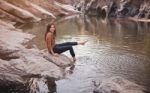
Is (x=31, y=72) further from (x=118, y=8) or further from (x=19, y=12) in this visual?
(x=118, y=8)

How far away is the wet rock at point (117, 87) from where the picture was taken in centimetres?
1260

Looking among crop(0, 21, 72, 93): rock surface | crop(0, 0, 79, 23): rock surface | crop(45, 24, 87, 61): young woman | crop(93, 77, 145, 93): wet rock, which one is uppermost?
crop(0, 0, 79, 23): rock surface

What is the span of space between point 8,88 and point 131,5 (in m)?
56.3

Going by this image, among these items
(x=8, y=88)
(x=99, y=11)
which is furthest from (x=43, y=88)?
(x=99, y=11)

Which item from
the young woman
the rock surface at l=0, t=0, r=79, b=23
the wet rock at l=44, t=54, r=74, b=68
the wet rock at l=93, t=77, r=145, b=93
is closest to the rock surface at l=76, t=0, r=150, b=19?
the rock surface at l=0, t=0, r=79, b=23

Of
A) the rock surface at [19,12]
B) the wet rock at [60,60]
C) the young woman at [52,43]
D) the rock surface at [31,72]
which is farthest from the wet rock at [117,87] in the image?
the rock surface at [19,12]

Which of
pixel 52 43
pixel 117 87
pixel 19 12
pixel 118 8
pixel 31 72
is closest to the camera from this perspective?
pixel 117 87

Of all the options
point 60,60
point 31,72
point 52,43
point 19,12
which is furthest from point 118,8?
point 31,72

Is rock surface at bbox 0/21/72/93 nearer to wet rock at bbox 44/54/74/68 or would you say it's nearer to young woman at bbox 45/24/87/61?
wet rock at bbox 44/54/74/68

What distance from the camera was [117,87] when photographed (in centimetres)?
1280

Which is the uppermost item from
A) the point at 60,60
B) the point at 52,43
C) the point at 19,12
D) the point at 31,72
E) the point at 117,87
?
the point at 19,12

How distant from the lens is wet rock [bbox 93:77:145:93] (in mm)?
12602

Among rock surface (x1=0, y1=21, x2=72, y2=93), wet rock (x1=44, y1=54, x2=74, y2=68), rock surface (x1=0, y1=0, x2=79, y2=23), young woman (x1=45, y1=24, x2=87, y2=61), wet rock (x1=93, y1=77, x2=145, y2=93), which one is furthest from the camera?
rock surface (x1=0, y1=0, x2=79, y2=23)

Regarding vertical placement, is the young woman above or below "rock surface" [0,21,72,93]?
above
